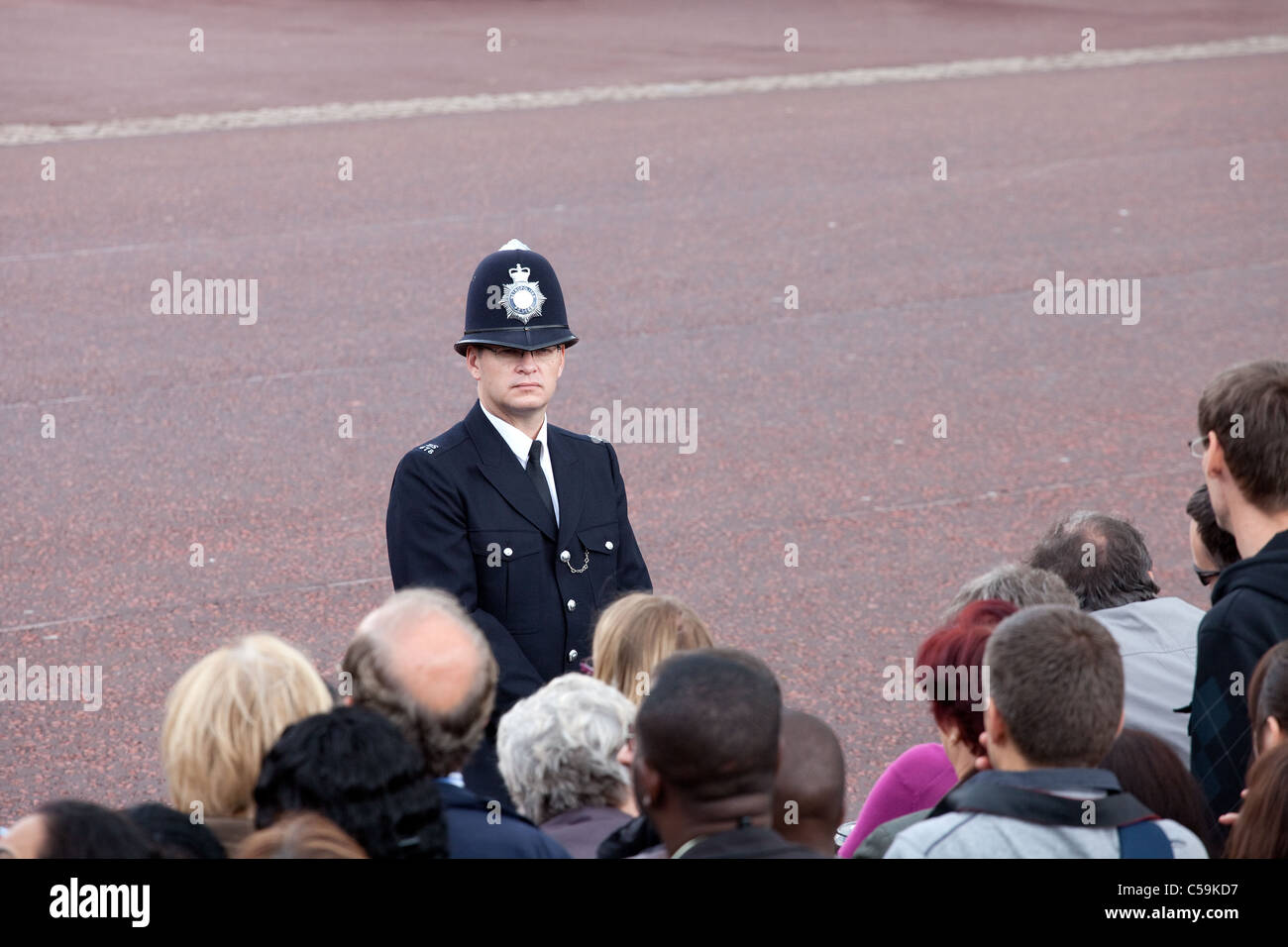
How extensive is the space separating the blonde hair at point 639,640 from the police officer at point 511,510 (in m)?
0.44

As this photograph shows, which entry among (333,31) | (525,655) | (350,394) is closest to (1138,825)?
(525,655)

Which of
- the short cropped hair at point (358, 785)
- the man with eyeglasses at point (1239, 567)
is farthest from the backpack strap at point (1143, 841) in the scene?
the short cropped hair at point (358, 785)

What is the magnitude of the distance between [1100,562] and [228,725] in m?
2.23

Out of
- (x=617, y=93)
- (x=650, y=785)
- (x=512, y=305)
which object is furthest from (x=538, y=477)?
(x=617, y=93)

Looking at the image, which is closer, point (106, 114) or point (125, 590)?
point (125, 590)

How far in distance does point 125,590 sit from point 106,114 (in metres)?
12.1

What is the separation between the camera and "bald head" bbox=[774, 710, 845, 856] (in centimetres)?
306

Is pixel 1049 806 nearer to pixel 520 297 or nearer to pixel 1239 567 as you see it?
pixel 1239 567

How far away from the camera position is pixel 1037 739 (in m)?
2.80

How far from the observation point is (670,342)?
388 inches

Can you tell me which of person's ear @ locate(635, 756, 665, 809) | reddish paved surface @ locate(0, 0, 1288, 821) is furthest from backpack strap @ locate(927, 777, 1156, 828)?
reddish paved surface @ locate(0, 0, 1288, 821)

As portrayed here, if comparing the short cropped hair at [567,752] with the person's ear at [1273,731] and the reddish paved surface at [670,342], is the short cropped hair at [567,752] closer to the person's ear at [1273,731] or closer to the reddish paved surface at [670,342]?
the person's ear at [1273,731]

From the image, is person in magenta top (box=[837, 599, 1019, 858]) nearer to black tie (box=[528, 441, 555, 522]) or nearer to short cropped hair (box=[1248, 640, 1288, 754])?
short cropped hair (box=[1248, 640, 1288, 754])

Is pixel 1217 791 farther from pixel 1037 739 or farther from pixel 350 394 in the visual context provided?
pixel 350 394
